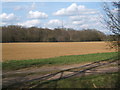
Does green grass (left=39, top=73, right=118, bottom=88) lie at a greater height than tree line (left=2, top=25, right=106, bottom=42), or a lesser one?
lesser

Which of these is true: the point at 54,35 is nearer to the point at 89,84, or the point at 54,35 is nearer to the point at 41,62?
the point at 41,62

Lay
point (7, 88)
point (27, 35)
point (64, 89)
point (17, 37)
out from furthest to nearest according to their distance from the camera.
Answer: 1. point (27, 35)
2. point (17, 37)
3. point (7, 88)
4. point (64, 89)

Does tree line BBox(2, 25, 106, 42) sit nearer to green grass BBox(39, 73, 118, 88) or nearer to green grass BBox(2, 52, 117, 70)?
green grass BBox(2, 52, 117, 70)

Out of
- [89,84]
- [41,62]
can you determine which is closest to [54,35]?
[41,62]

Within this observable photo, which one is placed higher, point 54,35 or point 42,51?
point 54,35

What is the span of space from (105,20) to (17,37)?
2282 inches

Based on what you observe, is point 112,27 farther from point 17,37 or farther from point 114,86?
point 17,37

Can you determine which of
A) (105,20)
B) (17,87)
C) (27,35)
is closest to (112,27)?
(105,20)

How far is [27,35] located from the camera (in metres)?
66.8

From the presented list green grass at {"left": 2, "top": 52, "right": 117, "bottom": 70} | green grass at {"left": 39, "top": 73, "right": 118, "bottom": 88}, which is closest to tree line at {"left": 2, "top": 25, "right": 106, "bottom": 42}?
green grass at {"left": 2, "top": 52, "right": 117, "bottom": 70}

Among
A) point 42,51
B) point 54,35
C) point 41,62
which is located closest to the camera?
point 41,62

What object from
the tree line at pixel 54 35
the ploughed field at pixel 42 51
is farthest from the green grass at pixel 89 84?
the tree line at pixel 54 35

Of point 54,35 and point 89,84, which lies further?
point 54,35

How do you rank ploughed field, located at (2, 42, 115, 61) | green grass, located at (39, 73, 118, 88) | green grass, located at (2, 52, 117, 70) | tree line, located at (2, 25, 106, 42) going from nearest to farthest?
green grass, located at (39, 73, 118, 88), green grass, located at (2, 52, 117, 70), ploughed field, located at (2, 42, 115, 61), tree line, located at (2, 25, 106, 42)
